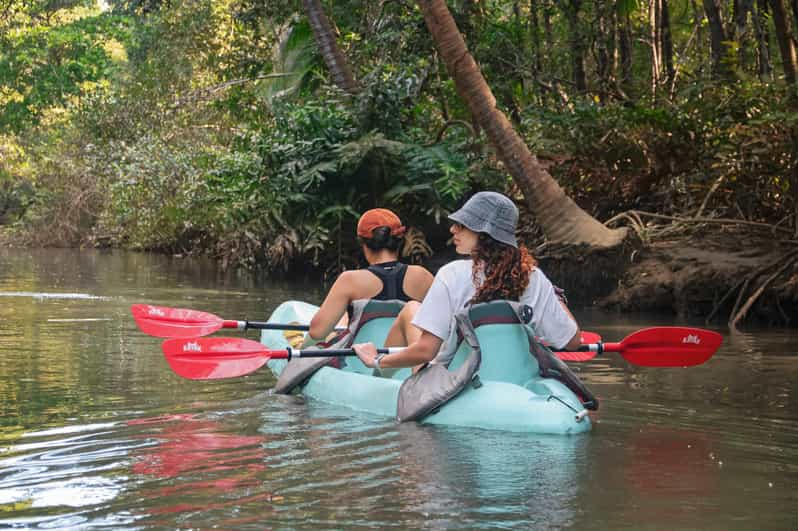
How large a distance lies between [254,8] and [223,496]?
49.7 feet

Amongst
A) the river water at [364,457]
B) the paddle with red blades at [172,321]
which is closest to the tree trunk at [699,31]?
the river water at [364,457]

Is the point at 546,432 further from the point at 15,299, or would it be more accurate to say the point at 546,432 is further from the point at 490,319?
the point at 15,299

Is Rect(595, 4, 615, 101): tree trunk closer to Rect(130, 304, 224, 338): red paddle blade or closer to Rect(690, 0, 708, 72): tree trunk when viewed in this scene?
Rect(690, 0, 708, 72): tree trunk

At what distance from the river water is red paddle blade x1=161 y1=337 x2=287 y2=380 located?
0.22m

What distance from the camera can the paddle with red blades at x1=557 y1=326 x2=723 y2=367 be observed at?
700 centimetres

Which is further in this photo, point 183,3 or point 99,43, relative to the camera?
point 99,43

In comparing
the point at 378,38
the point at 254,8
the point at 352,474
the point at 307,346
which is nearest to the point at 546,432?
the point at 352,474

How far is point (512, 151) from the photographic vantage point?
13688 mm

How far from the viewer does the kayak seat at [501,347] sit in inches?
235

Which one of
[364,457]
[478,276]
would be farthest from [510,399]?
[364,457]

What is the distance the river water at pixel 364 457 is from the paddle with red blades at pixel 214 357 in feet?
0.73

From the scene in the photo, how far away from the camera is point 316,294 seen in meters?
16.8

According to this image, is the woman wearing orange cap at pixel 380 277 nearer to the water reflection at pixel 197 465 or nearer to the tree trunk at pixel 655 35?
the water reflection at pixel 197 465

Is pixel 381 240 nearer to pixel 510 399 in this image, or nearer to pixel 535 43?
pixel 510 399
